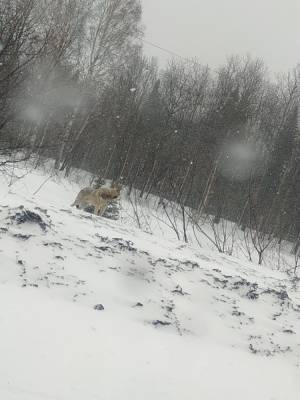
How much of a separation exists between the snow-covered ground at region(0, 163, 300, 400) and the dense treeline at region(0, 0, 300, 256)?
15.2 meters

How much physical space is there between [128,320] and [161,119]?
26.9 meters

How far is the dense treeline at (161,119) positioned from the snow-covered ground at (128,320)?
1523 centimetres

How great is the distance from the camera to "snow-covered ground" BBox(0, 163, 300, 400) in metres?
2.38

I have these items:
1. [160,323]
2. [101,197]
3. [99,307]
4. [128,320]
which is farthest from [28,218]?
[101,197]

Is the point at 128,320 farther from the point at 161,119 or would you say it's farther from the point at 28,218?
the point at 161,119

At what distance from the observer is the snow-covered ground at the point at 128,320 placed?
238 cm

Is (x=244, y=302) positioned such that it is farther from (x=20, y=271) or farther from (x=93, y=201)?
(x=93, y=201)

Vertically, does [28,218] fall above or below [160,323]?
above

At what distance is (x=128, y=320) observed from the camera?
3.02 m

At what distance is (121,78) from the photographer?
29375mm

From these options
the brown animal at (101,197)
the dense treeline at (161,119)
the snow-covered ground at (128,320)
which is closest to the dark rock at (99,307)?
the snow-covered ground at (128,320)

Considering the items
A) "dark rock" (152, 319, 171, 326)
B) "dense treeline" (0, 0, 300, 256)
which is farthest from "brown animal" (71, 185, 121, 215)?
"dark rock" (152, 319, 171, 326)

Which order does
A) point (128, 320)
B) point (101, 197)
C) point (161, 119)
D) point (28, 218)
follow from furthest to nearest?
1. point (161, 119)
2. point (101, 197)
3. point (28, 218)
4. point (128, 320)

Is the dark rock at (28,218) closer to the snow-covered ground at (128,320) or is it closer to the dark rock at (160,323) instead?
the snow-covered ground at (128,320)
